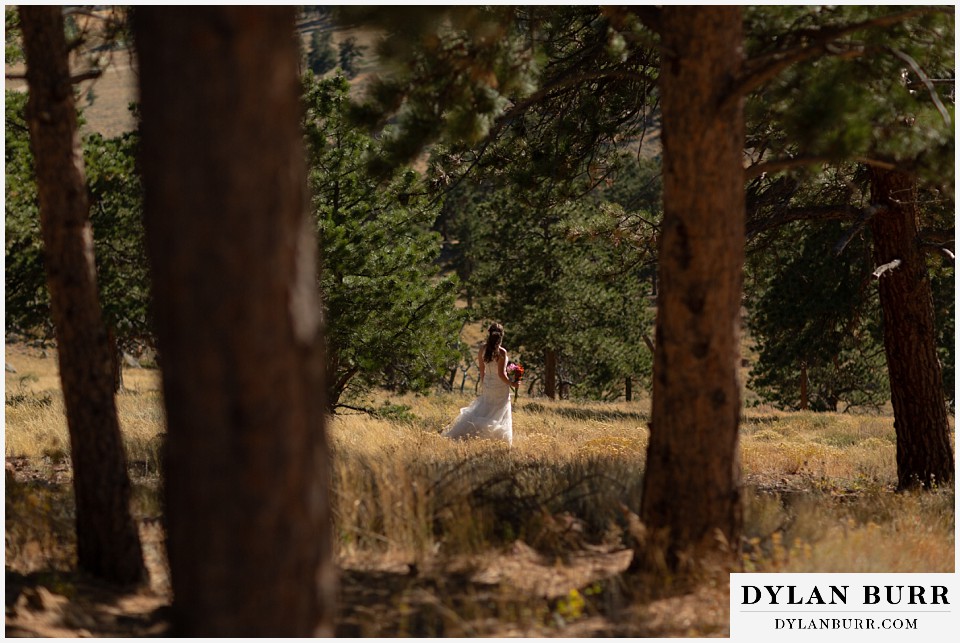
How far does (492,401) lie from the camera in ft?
39.7

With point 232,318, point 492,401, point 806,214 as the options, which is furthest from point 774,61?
point 492,401

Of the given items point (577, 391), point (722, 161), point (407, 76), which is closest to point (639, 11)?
point (722, 161)

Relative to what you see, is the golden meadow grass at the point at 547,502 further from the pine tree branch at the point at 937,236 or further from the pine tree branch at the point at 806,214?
the pine tree branch at the point at 806,214

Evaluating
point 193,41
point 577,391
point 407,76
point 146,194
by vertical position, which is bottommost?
point 577,391

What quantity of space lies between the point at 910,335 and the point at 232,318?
26.2 feet

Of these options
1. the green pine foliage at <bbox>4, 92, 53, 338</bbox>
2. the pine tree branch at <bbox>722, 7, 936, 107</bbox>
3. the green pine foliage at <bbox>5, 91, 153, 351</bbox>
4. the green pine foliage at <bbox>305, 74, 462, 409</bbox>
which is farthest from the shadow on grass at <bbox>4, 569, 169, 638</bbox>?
the green pine foliage at <bbox>5, 91, 153, 351</bbox>

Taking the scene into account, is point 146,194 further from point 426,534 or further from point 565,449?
point 565,449

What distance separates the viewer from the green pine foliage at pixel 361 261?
1382 centimetres

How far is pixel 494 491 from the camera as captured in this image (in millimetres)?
6586

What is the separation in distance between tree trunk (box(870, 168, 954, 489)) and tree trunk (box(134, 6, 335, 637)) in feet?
24.6

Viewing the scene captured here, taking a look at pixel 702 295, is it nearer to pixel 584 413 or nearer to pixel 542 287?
pixel 584 413

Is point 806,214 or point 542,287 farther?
point 542,287

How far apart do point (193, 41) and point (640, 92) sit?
702 cm

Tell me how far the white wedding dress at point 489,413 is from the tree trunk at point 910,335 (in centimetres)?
492
